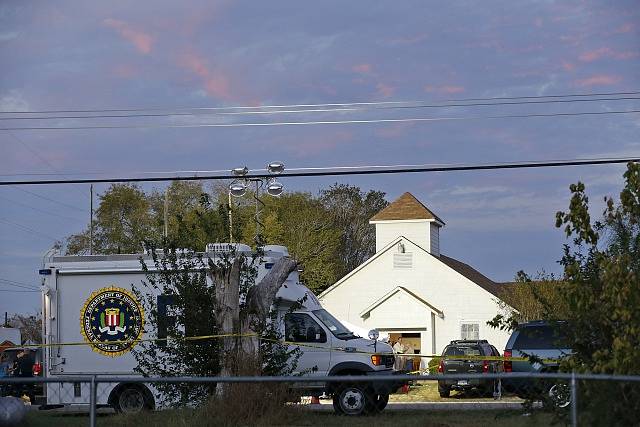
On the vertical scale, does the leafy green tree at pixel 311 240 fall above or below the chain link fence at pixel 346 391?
above

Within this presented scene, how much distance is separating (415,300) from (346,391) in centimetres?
2892

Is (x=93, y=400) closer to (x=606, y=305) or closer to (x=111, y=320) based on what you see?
(x=606, y=305)

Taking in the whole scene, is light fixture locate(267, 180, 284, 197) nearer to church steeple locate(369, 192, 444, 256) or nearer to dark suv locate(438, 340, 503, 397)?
dark suv locate(438, 340, 503, 397)

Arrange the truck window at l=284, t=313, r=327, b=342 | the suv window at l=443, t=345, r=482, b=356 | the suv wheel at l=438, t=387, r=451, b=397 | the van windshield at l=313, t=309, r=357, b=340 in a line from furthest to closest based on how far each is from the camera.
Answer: the suv window at l=443, t=345, r=482, b=356, the suv wheel at l=438, t=387, r=451, b=397, the van windshield at l=313, t=309, r=357, b=340, the truck window at l=284, t=313, r=327, b=342

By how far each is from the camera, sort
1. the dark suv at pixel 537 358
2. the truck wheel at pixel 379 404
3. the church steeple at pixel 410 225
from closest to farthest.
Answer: the dark suv at pixel 537 358
the truck wheel at pixel 379 404
the church steeple at pixel 410 225

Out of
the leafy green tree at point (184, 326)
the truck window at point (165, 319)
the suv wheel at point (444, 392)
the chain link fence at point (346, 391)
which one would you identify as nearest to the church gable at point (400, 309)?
the suv wheel at point (444, 392)

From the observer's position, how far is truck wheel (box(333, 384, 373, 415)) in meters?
18.3

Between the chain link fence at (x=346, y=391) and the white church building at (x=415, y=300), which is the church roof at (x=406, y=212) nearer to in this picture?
the white church building at (x=415, y=300)

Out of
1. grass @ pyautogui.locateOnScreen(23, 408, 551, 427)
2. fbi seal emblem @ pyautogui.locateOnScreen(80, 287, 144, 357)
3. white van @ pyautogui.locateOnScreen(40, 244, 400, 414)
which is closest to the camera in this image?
grass @ pyautogui.locateOnScreen(23, 408, 551, 427)

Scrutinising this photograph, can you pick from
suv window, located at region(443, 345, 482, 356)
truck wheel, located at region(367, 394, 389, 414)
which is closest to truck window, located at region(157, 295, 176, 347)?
truck wheel, located at region(367, 394, 389, 414)

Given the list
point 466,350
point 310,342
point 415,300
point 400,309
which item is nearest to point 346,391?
point 310,342

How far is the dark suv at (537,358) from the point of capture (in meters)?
10.9

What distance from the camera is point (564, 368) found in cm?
1083

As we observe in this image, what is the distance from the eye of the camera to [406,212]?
5431 centimetres
